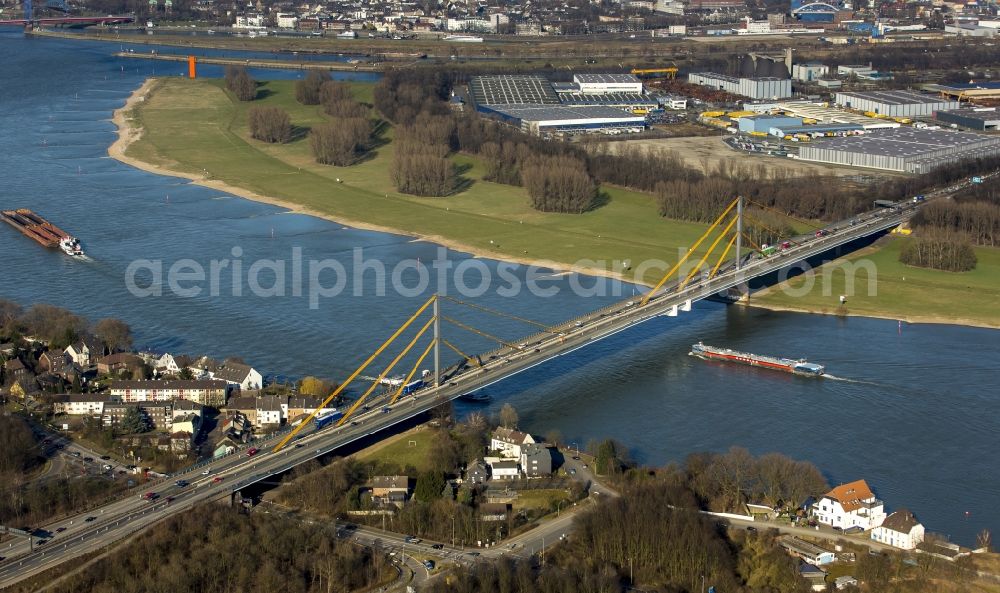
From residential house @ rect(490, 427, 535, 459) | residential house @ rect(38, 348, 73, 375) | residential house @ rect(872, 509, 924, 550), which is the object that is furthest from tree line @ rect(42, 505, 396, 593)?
residential house @ rect(38, 348, 73, 375)

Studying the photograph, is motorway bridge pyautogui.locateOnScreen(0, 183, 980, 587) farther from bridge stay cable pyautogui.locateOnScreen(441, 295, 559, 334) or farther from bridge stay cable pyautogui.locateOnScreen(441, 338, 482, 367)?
bridge stay cable pyautogui.locateOnScreen(441, 295, 559, 334)

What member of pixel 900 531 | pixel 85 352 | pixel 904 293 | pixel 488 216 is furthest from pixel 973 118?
pixel 85 352

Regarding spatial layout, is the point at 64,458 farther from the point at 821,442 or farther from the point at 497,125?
the point at 497,125

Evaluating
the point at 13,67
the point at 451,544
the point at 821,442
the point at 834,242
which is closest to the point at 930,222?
the point at 834,242

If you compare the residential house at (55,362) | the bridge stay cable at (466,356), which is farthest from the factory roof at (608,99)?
the residential house at (55,362)

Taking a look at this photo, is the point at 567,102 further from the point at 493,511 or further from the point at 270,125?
the point at 493,511
